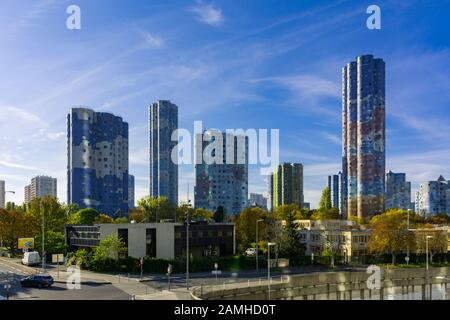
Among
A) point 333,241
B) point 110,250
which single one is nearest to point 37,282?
point 110,250

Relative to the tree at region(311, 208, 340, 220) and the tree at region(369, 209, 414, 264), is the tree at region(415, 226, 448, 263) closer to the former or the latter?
the tree at region(369, 209, 414, 264)

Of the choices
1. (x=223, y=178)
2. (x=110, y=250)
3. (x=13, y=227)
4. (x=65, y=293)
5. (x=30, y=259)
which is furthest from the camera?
(x=223, y=178)

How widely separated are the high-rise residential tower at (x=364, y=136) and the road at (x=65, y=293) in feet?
435

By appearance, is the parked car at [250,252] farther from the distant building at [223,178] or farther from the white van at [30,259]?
A: the distant building at [223,178]

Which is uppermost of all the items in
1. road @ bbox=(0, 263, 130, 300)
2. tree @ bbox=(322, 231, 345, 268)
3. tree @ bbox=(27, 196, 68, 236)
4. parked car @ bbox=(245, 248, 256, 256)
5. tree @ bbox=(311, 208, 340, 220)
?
tree @ bbox=(27, 196, 68, 236)

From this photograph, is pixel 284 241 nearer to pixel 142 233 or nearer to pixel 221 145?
pixel 142 233

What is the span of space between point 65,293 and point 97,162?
458 ft

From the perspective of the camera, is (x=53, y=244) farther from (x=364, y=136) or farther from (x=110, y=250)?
(x=364, y=136)

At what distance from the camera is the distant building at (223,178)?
184 m

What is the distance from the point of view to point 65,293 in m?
36.4

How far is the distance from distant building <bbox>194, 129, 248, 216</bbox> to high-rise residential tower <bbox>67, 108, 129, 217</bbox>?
3337cm

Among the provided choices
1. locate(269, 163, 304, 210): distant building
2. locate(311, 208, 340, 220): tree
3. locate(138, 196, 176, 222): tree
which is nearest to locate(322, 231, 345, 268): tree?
locate(311, 208, 340, 220): tree

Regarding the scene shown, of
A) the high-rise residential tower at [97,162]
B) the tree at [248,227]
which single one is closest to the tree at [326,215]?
the tree at [248,227]

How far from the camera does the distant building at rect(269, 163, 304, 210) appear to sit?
591 ft
